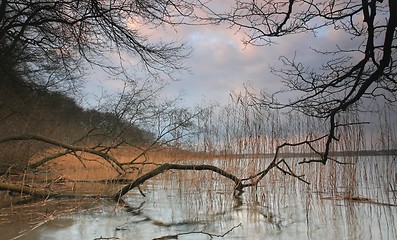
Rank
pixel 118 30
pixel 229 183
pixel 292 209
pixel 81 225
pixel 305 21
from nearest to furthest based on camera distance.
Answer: pixel 305 21 < pixel 81 225 < pixel 292 209 < pixel 118 30 < pixel 229 183

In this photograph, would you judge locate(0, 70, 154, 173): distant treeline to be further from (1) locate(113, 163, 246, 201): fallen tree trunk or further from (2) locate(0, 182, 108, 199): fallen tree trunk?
(1) locate(113, 163, 246, 201): fallen tree trunk

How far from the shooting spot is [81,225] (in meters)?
3.75

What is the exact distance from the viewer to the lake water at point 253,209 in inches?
141

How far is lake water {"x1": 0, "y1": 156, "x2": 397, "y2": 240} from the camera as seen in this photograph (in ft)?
11.8

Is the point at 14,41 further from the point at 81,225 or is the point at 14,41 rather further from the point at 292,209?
the point at 292,209

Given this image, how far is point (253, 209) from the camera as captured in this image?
499 centimetres

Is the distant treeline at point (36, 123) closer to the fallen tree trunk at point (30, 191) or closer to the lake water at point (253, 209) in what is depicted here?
the lake water at point (253, 209)

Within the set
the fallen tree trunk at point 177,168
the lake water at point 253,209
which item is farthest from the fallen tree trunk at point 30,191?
the fallen tree trunk at point 177,168

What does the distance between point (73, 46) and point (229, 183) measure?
3.35 meters

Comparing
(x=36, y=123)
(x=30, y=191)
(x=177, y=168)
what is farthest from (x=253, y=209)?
(x=36, y=123)

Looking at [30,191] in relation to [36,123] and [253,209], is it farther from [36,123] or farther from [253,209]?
[36,123]

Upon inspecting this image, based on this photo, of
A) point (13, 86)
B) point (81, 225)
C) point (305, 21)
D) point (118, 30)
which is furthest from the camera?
point (13, 86)

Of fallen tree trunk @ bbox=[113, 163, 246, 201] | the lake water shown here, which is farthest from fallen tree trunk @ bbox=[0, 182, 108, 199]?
fallen tree trunk @ bbox=[113, 163, 246, 201]

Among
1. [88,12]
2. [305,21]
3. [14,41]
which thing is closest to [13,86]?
[14,41]
